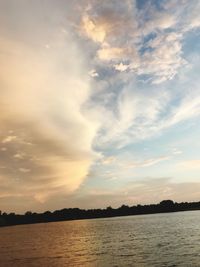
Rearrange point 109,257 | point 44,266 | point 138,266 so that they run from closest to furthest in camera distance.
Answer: point 138,266 < point 44,266 < point 109,257

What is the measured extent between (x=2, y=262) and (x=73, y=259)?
13.8m

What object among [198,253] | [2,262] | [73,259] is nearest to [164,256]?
[198,253]

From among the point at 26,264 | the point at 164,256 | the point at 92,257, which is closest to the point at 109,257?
the point at 92,257

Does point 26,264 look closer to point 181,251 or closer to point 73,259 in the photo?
point 73,259

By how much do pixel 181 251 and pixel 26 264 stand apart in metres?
29.0

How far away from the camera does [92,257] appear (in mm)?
74062

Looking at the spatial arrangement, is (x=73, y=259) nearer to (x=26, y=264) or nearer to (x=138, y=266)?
(x=26, y=264)

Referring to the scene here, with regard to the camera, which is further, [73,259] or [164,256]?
[73,259]

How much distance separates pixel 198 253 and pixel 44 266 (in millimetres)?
27178

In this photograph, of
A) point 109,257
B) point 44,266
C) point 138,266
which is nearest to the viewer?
point 138,266

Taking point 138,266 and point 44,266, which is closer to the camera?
point 138,266

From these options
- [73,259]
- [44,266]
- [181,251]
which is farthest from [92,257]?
[181,251]

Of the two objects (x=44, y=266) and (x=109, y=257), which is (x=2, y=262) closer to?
(x=44, y=266)

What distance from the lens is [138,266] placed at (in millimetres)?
57906
